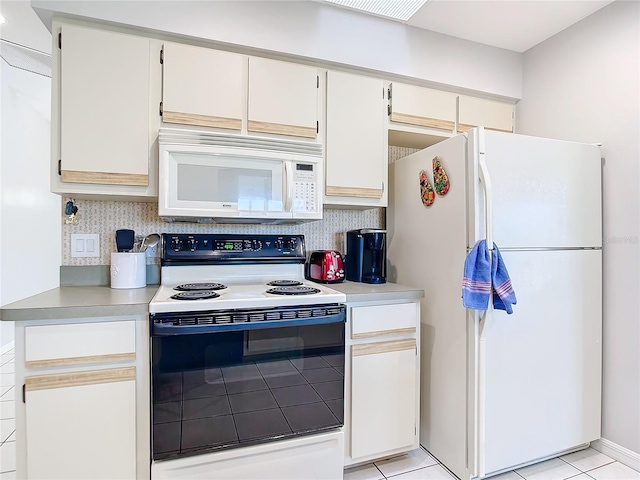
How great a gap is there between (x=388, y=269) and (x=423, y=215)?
1.66 feet

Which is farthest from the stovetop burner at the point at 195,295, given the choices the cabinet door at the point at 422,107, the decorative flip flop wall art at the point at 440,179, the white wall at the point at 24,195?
the white wall at the point at 24,195

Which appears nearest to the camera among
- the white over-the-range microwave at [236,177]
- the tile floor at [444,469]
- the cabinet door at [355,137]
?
the white over-the-range microwave at [236,177]

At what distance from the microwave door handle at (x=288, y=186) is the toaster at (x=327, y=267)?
1.33ft

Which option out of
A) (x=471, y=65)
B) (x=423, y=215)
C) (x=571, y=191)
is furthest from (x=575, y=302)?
(x=471, y=65)

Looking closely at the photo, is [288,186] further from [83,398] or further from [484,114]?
[484,114]

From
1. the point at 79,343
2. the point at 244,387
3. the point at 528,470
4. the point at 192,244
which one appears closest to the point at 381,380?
the point at 244,387

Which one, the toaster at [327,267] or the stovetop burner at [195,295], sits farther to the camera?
the toaster at [327,267]

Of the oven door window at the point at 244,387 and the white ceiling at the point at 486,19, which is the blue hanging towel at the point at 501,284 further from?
the white ceiling at the point at 486,19

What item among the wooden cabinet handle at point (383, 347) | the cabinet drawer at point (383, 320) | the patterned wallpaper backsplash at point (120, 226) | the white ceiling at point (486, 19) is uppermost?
the white ceiling at point (486, 19)

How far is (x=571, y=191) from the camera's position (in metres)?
1.88

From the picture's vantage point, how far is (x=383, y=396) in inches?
70.6

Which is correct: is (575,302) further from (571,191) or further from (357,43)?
(357,43)

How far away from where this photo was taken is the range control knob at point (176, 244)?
193cm

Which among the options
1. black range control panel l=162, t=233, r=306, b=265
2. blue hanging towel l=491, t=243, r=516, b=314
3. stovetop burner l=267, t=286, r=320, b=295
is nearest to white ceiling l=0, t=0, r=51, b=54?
black range control panel l=162, t=233, r=306, b=265
